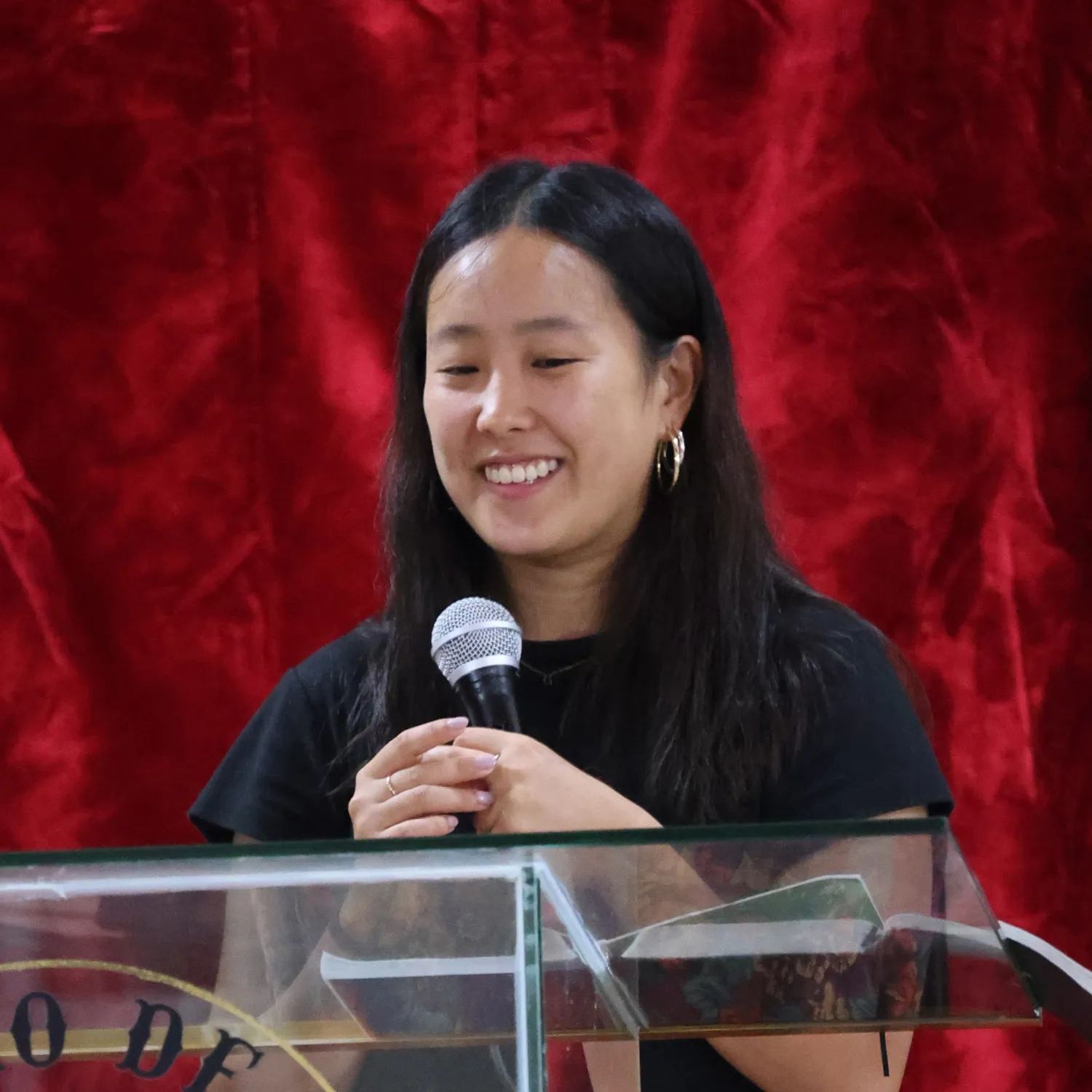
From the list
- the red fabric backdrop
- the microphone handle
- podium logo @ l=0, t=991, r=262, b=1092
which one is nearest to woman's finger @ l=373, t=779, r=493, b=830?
the microphone handle

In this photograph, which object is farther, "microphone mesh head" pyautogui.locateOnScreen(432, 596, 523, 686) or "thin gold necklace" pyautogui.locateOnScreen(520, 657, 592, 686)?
"thin gold necklace" pyautogui.locateOnScreen(520, 657, 592, 686)

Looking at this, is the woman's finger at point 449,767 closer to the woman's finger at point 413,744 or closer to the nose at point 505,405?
the woman's finger at point 413,744

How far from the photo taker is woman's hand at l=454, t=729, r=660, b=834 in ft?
2.93

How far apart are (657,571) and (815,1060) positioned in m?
0.51

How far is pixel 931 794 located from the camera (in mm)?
1195

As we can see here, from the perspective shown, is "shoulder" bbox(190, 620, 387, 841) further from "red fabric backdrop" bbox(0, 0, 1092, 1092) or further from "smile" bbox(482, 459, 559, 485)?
"red fabric backdrop" bbox(0, 0, 1092, 1092)

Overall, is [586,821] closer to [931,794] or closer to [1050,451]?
[931,794]

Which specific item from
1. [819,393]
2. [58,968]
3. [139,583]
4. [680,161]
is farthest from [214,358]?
[58,968]

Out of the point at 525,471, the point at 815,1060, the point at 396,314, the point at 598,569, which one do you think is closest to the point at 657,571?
the point at 598,569

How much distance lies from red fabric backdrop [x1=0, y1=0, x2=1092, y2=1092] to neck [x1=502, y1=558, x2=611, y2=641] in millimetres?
492

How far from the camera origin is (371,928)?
0.55 metres

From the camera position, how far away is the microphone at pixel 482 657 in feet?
3.34

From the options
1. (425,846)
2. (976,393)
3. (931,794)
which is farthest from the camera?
(976,393)

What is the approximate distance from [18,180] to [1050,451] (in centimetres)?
142
